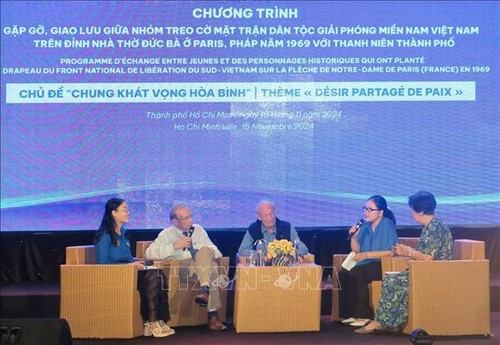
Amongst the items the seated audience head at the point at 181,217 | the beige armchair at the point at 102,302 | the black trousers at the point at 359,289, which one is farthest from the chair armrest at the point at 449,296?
the beige armchair at the point at 102,302

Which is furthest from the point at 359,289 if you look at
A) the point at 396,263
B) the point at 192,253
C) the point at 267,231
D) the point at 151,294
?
the point at 151,294

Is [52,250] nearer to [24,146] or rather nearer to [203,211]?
[24,146]

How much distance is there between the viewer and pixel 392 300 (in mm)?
5781

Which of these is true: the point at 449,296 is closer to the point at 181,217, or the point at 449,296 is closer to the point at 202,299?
the point at 202,299

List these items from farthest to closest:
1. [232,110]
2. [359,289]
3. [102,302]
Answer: [232,110], [359,289], [102,302]

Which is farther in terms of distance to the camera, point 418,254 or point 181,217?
point 181,217

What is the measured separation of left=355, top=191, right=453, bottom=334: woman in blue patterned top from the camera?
18.8ft

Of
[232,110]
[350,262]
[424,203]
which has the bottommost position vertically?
[350,262]

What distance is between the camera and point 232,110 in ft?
23.3

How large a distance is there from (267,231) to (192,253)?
608 millimetres

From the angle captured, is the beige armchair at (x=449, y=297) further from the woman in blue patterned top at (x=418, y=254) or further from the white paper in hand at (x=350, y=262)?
the white paper in hand at (x=350, y=262)

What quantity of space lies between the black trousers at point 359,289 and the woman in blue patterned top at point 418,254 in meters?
0.29

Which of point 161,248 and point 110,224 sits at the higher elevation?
point 110,224

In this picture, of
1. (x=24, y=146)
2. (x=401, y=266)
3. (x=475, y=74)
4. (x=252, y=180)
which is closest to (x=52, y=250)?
(x=24, y=146)
